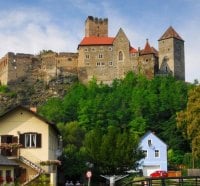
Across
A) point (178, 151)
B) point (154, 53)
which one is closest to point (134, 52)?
point (154, 53)

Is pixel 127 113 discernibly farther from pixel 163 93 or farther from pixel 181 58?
pixel 181 58

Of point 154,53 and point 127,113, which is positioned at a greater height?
point 154,53

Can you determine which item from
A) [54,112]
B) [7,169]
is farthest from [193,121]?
[54,112]

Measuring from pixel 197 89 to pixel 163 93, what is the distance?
69977 millimetres


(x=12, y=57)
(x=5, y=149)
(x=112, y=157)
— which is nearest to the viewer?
(x=5, y=149)

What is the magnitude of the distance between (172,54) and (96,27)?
90.4 feet

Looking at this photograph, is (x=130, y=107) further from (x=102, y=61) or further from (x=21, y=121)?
(x=21, y=121)

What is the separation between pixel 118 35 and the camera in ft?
486

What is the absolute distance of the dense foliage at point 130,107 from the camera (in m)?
105

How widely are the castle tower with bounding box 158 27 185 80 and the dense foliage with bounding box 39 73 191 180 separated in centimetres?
689

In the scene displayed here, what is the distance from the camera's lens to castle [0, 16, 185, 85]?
14175 cm

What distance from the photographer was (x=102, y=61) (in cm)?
14538

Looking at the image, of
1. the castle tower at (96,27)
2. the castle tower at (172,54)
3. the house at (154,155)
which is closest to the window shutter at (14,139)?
the house at (154,155)

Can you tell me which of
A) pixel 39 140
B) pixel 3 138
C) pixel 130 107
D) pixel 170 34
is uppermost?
pixel 170 34
